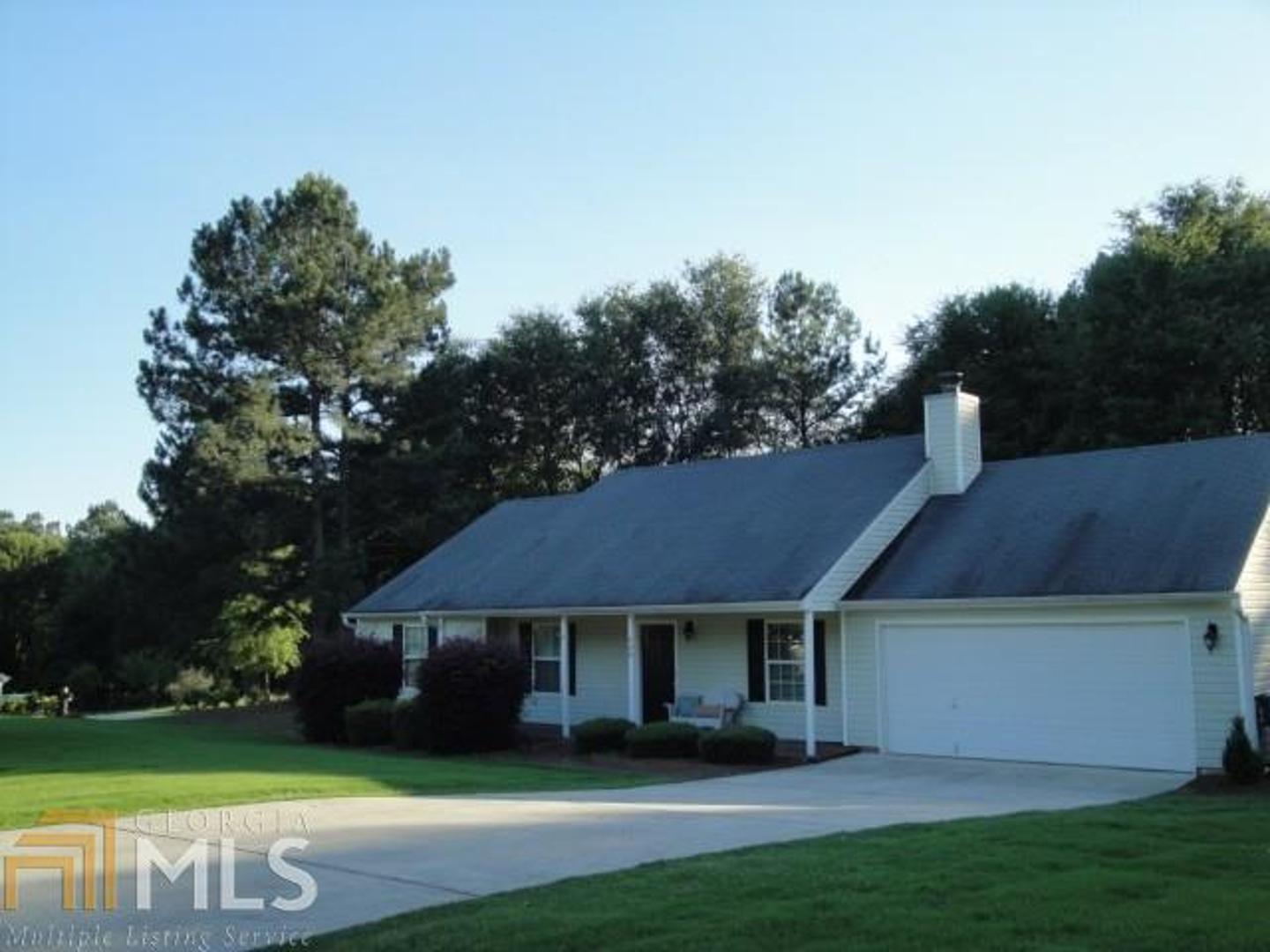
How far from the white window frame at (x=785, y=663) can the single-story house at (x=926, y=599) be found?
0.04 meters

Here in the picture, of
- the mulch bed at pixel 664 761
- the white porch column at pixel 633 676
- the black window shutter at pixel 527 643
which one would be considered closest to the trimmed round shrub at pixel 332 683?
the black window shutter at pixel 527 643

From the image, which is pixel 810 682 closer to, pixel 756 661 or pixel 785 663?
pixel 785 663

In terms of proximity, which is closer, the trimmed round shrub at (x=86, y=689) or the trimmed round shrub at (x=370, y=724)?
the trimmed round shrub at (x=370, y=724)

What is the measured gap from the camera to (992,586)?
1878cm

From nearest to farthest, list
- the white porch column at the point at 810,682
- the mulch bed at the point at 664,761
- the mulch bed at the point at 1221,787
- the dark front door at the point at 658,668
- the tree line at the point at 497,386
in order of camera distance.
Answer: the mulch bed at the point at 1221,787 < the mulch bed at the point at 664,761 < the white porch column at the point at 810,682 < the dark front door at the point at 658,668 < the tree line at the point at 497,386

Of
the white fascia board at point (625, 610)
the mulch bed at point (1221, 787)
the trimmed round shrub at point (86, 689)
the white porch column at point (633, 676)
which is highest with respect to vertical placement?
the white fascia board at point (625, 610)

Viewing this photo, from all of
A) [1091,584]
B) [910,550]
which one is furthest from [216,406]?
[1091,584]

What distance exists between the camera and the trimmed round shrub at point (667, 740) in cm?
2056

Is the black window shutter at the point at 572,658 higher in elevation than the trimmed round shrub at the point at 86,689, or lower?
higher

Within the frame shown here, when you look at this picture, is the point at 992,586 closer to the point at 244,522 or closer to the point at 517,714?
the point at 517,714

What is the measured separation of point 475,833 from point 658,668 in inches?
515

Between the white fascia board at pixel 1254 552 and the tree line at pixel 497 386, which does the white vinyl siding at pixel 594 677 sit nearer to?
the white fascia board at pixel 1254 552

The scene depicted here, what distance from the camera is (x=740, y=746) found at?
1947cm

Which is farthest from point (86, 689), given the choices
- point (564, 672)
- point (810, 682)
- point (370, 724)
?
point (810, 682)
